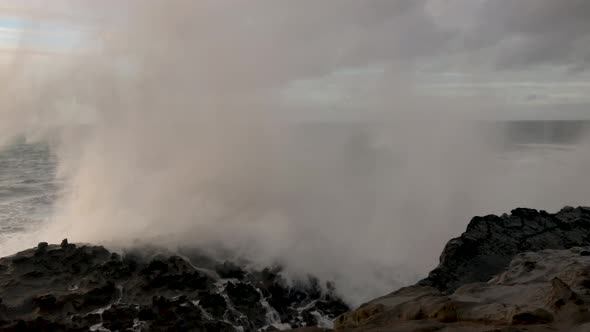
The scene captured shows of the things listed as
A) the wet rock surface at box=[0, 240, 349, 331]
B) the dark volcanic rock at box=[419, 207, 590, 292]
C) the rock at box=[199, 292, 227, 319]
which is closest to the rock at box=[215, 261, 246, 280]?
the wet rock surface at box=[0, 240, 349, 331]

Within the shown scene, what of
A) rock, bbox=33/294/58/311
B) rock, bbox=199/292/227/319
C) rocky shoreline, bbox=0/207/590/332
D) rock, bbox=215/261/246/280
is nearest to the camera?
rocky shoreline, bbox=0/207/590/332

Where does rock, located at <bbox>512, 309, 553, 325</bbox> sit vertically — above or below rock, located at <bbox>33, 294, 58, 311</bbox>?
above

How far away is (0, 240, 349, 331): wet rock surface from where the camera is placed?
15.6 m

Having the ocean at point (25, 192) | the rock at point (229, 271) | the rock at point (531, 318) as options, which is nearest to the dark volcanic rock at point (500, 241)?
the rock at point (531, 318)

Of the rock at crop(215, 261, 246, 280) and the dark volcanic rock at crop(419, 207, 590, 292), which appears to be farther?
the rock at crop(215, 261, 246, 280)

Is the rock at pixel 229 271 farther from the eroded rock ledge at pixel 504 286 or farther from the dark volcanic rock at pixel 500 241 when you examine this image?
the eroded rock ledge at pixel 504 286

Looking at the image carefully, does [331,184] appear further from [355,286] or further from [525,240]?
[525,240]

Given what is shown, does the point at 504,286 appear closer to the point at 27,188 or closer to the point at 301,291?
the point at 301,291

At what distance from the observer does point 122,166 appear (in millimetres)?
36000

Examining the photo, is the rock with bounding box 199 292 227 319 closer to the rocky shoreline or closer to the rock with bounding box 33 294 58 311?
the rocky shoreline

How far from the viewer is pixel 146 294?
17.3 metres

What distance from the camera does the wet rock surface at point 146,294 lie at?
15.6m

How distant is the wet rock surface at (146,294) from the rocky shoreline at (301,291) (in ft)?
0.15

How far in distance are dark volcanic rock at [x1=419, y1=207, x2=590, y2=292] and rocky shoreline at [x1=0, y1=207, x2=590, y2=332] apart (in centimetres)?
4
